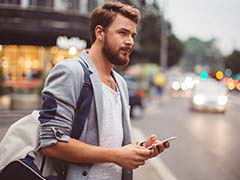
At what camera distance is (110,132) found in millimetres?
1986

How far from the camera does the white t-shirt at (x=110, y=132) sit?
196 cm

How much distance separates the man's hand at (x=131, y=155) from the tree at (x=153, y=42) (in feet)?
121

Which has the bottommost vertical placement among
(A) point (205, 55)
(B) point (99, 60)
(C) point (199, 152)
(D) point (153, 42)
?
(A) point (205, 55)

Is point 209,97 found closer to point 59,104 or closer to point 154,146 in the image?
point 154,146

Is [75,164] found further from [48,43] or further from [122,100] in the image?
[48,43]

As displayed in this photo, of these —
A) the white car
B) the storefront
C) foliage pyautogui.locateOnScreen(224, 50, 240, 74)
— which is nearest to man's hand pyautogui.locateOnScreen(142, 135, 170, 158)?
the storefront

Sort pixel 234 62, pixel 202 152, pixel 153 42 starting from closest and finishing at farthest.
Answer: pixel 202 152 → pixel 234 62 → pixel 153 42

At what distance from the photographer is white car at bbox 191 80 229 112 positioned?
852 inches

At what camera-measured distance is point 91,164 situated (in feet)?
6.35

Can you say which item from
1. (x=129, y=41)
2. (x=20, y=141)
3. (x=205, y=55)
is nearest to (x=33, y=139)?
(x=20, y=141)

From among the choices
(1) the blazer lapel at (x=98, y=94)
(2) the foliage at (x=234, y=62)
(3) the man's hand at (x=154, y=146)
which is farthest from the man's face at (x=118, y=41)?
(2) the foliage at (x=234, y=62)

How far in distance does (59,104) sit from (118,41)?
1.24 feet

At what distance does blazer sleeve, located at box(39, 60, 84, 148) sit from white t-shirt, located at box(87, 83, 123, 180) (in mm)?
162

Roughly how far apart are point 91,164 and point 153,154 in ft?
0.82
